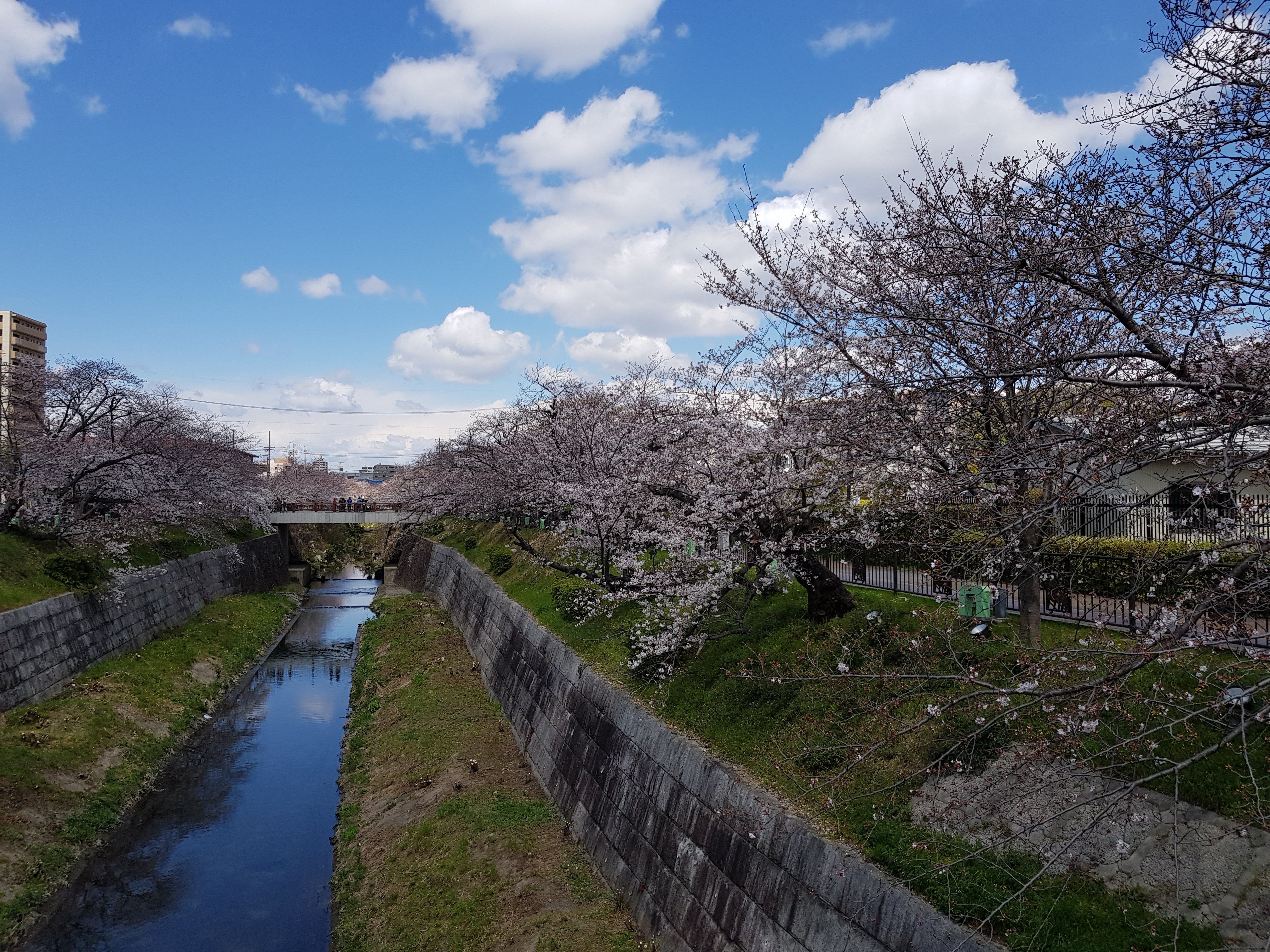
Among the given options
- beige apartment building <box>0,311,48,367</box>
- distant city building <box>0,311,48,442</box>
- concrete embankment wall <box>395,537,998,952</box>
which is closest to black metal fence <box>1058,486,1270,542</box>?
concrete embankment wall <box>395,537,998,952</box>

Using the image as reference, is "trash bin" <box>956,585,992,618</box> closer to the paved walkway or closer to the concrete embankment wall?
the paved walkway

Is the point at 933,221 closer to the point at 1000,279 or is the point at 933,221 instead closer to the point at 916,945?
the point at 1000,279

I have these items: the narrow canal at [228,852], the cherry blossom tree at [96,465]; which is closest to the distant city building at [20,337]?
the cherry blossom tree at [96,465]

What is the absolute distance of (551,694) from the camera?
54.1 ft

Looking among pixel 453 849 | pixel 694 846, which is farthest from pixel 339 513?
pixel 694 846

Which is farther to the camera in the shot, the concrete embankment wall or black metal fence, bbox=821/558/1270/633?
black metal fence, bbox=821/558/1270/633

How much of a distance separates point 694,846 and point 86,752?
14.3 m

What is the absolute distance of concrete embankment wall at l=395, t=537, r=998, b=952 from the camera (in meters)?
6.53

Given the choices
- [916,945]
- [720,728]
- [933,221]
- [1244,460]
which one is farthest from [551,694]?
[1244,460]

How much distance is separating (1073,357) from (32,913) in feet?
50.9

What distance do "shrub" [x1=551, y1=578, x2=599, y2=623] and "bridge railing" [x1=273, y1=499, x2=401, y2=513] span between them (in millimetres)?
35890

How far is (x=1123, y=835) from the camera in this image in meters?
6.13

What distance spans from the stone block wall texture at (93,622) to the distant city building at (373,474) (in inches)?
3241

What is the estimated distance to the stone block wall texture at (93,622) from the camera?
17.5m
